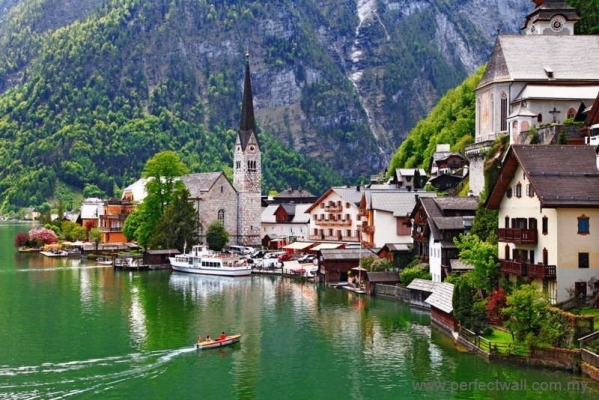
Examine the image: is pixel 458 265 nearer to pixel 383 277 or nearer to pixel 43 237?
pixel 383 277

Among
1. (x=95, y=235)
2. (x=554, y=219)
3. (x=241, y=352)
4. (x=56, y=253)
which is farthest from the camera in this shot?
(x=95, y=235)

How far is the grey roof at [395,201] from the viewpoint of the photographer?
284 ft

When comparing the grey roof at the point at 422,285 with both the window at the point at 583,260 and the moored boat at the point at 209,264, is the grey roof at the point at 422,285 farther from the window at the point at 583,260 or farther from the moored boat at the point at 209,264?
the moored boat at the point at 209,264

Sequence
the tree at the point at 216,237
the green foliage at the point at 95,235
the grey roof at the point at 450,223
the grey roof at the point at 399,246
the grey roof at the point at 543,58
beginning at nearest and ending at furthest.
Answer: the grey roof at the point at 450,223 < the grey roof at the point at 543,58 < the grey roof at the point at 399,246 < the tree at the point at 216,237 < the green foliage at the point at 95,235

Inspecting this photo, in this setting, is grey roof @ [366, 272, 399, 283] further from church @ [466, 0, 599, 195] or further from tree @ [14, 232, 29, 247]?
tree @ [14, 232, 29, 247]

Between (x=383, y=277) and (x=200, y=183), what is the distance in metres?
54.3

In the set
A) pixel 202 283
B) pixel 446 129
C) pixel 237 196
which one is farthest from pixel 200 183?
pixel 202 283

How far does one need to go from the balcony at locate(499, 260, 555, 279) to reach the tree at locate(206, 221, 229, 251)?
6753 cm

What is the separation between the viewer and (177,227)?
10931 cm

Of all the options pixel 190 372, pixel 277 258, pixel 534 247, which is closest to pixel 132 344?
pixel 190 372

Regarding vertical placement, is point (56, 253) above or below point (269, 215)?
below

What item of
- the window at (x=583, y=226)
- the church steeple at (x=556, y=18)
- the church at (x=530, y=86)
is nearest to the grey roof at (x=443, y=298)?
the window at (x=583, y=226)

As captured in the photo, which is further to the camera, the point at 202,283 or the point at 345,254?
the point at 202,283

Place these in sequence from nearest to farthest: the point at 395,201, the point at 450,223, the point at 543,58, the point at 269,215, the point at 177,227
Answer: the point at 450,223 → the point at 543,58 → the point at 395,201 → the point at 177,227 → the point at 269,215
